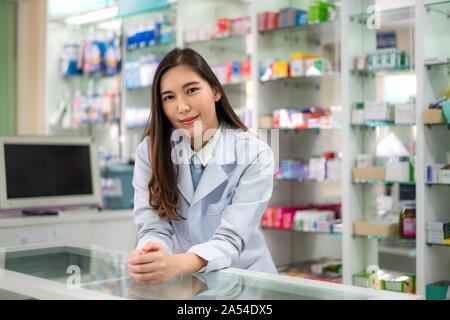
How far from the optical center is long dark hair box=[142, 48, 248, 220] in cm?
193

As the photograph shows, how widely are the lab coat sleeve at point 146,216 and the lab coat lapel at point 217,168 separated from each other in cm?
14

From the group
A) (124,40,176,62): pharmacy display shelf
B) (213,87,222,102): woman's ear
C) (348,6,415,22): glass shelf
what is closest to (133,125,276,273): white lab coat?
(213,87,222,102): woman's ear

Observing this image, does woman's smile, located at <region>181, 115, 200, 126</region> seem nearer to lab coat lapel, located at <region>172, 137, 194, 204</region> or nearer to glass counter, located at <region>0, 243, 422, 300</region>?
lab coat lapel, located at <region>172, 137, 194, 204</region>

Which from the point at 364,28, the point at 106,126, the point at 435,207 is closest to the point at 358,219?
the point at 435,207

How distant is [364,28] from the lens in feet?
13.9

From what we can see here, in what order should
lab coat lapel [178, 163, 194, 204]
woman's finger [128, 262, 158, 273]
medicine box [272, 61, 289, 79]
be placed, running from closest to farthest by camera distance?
woman's finger [128, 262, 158, 273] → lab coat lapel [178, 163, 194, 204] → medicine box [272, 61, 289, 79]

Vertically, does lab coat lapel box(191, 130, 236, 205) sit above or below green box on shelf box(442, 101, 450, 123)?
below

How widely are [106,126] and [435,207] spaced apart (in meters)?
3.49

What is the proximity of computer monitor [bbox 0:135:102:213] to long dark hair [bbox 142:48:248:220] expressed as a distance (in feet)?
5.71

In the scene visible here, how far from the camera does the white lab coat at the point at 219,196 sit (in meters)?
1.90

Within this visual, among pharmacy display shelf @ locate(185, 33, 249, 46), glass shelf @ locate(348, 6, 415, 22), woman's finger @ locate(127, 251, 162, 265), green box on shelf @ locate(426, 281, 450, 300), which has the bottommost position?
green box on shelf @ locate(426, 281, 450, 300)

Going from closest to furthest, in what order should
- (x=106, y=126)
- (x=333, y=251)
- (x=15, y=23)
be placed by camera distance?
(x=333, y=251) → (x=106, y=126) → (x=15, y=23)

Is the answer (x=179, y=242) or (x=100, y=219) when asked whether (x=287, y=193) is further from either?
(x=179, y=242)

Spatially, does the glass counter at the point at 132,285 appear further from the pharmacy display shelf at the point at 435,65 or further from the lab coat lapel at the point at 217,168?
the pharmacy display shelf at the point at 435,65
